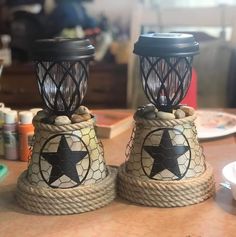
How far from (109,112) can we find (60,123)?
2.11ft

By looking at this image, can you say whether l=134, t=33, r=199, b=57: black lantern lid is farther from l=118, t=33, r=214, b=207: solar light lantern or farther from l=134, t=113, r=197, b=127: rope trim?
l=134, t=113, r=197, b=127: rope trim

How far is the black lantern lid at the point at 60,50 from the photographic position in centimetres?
76

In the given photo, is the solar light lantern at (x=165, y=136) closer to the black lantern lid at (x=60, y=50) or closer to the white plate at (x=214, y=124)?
the black lantern lid at (x=60, y=50)

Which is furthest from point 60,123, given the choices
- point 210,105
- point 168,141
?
point 210,105

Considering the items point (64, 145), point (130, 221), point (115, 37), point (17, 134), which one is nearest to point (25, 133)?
point (17, 134)

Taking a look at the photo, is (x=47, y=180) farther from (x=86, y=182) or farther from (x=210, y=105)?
(x=210, y=105)

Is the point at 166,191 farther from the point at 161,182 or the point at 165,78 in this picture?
the point at 165,78

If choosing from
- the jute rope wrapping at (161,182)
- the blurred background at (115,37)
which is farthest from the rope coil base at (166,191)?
the blurred background at (115,37)

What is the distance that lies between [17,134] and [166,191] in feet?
1.35

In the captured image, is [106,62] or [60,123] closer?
[60,123]

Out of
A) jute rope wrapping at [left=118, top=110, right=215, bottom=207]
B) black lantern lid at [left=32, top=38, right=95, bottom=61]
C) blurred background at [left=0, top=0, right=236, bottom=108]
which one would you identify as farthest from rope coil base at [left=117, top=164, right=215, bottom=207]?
blurred background at [left=0, top=0, right=236, bottom=108]

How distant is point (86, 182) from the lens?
2.62 feet

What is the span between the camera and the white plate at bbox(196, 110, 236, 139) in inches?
48.5

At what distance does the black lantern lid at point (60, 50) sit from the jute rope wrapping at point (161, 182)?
153 mm
